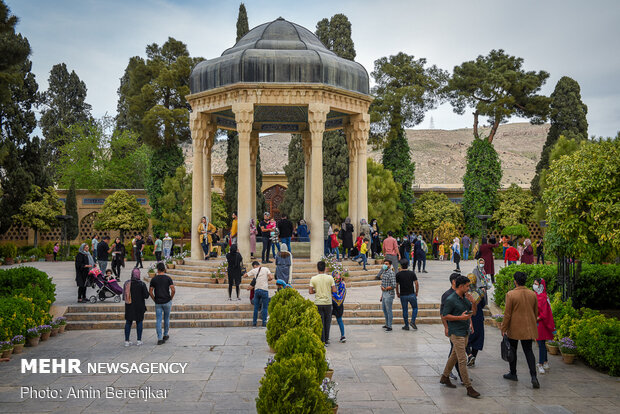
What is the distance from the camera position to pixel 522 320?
7.34 metres

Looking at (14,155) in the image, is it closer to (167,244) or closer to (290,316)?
(167,244)

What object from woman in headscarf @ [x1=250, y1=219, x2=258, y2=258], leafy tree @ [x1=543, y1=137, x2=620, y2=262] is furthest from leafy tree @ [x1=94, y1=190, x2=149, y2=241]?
leafy tree @ [x1=543, y1=137, x2=620, y2=262]

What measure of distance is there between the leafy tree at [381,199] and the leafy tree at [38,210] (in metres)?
18.2

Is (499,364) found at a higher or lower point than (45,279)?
lower

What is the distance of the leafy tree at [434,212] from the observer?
34.2m

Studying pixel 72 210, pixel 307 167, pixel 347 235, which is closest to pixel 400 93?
pixel 307 167

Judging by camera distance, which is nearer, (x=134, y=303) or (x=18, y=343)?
(x=18, y=343)

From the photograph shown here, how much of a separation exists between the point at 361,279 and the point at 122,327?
8070 millimetres

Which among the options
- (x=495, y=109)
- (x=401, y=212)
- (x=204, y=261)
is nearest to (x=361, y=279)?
(x=204, y=261)

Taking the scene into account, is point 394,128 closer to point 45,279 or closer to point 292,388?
point 45,279

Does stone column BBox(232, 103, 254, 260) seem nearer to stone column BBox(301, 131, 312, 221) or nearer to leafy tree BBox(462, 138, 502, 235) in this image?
stone column BBox(301, 131, 312, 221)

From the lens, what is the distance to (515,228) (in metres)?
31.4

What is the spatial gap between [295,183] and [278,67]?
742 inches

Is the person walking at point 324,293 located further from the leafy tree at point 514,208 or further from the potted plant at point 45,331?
the leafy tree at point 514,208
